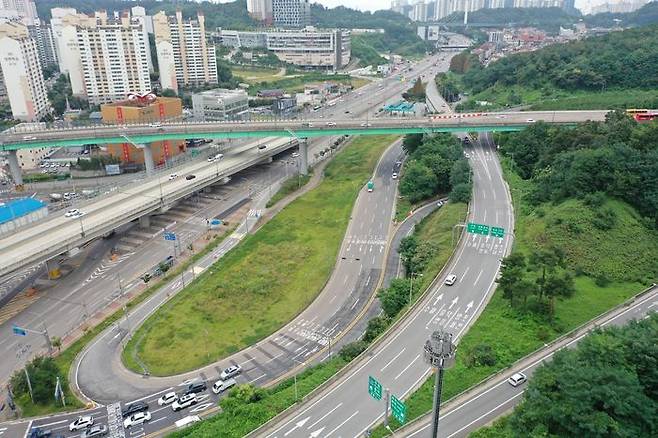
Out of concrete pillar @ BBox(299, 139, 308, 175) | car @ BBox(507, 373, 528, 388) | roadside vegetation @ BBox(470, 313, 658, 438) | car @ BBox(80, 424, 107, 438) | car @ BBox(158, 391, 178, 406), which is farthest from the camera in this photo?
concrete pillar @ BBox(299, 139, 308, 175)

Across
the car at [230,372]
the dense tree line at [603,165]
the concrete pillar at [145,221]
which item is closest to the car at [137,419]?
the car at [230,372]

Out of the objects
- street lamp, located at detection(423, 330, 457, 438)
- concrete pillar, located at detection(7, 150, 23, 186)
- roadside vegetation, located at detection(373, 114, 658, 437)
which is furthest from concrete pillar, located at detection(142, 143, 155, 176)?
street lamp, located at detection(423, 330, 457, 438)

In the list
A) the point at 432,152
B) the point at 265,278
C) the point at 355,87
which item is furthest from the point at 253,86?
the point at 265,278

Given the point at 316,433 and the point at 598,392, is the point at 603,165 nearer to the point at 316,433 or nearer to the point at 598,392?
the point at 598,392

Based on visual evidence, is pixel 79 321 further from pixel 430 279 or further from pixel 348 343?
pixel 430 279

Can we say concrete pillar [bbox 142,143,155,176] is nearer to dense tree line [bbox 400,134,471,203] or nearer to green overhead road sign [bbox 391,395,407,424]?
dense tree line [bbox 400,134,471,203]

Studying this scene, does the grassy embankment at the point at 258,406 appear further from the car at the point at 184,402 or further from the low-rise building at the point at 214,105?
the low-rise building at the point at 214,105

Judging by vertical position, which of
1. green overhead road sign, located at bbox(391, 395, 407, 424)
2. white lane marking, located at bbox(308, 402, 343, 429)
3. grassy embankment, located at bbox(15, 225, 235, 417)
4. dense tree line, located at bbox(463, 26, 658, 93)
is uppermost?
dense tree line, located at bbox(463, 26, 658, 93)
